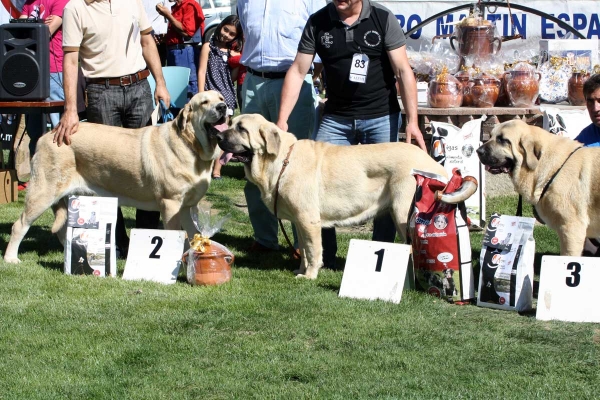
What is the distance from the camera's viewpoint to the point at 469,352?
13.8 ft

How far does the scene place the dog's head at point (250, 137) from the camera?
5598 mm

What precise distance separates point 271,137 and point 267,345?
5.86 ft

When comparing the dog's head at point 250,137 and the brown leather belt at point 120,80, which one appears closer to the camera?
the dog's head at point 250,137

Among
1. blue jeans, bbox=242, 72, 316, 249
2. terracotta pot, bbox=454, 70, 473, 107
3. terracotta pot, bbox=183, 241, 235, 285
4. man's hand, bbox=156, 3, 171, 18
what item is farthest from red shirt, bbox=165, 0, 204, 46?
terracotta pot, bbox=183, 241, 235, 285

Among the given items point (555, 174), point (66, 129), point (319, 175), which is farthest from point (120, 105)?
point (555, 174)

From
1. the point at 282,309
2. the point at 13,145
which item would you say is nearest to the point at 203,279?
the point at 282,309

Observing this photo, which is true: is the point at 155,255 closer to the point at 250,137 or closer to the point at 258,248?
the point at 250,137

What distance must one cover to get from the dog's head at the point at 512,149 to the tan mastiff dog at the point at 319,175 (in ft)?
1.46

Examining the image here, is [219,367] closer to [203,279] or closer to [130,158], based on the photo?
[203,279]

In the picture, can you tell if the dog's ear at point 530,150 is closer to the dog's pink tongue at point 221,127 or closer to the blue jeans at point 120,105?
the dog's pink tongue at point 221,127

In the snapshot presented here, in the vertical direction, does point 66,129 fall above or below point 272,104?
below

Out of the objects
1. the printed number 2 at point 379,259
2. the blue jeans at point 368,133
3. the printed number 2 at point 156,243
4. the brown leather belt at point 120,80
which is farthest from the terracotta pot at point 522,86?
the printed number 2 at point 156,243

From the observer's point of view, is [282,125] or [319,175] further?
[282,125]

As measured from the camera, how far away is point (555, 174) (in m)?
5.15
